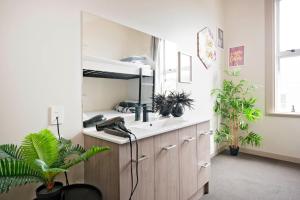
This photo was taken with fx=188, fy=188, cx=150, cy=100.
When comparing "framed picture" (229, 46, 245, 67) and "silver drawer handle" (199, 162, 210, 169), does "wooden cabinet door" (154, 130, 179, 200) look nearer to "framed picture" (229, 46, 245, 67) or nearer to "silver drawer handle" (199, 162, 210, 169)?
"silver drawer handle" (199, 162, 210, 169)

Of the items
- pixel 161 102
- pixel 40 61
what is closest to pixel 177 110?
pixel 161 102

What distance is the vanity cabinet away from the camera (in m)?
1.17

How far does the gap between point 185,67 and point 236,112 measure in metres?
1.35

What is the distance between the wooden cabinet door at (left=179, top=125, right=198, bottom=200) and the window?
222 centimetres

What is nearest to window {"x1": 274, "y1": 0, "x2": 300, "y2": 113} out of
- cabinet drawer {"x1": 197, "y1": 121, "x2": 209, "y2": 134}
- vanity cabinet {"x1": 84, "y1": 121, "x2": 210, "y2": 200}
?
cabinet drawer {"x1": 197, "y1": 121, "x2": 209, "y2": 134}

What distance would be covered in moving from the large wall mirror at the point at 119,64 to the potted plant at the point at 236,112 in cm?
143

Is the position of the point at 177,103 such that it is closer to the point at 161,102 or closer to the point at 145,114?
the point at 161,102

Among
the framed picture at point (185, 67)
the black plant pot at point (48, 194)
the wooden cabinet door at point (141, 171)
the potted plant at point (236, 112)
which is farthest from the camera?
the potted plant at point (236, 112)

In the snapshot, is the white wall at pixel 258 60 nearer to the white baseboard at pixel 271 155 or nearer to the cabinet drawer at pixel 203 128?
the white baseboard at pixel 271 155

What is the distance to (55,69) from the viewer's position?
1270 millimetres

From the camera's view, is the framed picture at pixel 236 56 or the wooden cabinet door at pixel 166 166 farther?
the framed picture at pixel 236 56

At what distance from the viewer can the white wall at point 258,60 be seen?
302 centimetres

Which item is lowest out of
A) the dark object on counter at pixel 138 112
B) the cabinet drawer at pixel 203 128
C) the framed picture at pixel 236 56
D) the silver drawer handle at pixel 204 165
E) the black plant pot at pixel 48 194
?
the silver drawer handle at pixel 204 165

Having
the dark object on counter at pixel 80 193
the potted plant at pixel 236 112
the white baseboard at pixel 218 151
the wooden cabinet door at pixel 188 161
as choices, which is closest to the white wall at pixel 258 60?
the potted plant at pixel 236 112
